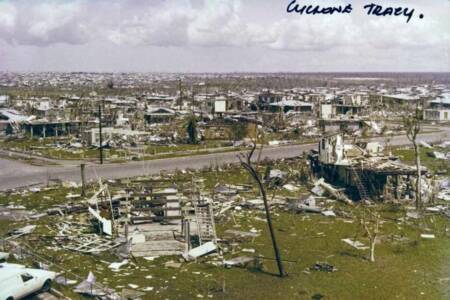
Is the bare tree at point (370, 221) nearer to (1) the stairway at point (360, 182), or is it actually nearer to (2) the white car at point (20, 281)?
(1) the stairway at point (360, 182)

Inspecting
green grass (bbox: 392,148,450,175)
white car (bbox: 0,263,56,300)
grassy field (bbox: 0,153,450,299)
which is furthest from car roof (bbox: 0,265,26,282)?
green grass (bbox: 392,148,450,175)

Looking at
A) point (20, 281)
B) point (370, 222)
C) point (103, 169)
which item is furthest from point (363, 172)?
point (20, 281)

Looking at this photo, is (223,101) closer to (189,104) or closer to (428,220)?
(189,104)

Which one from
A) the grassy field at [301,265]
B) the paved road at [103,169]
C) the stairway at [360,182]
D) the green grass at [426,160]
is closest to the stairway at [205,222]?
the grassy field at [301,265]

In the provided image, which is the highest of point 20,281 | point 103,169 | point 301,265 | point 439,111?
point 439,111

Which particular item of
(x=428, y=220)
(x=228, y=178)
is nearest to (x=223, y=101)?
(x=228, y=178)

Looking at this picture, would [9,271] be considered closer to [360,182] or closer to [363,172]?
[360,182]

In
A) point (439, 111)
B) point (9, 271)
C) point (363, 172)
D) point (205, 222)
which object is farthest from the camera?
point (439, 111)
